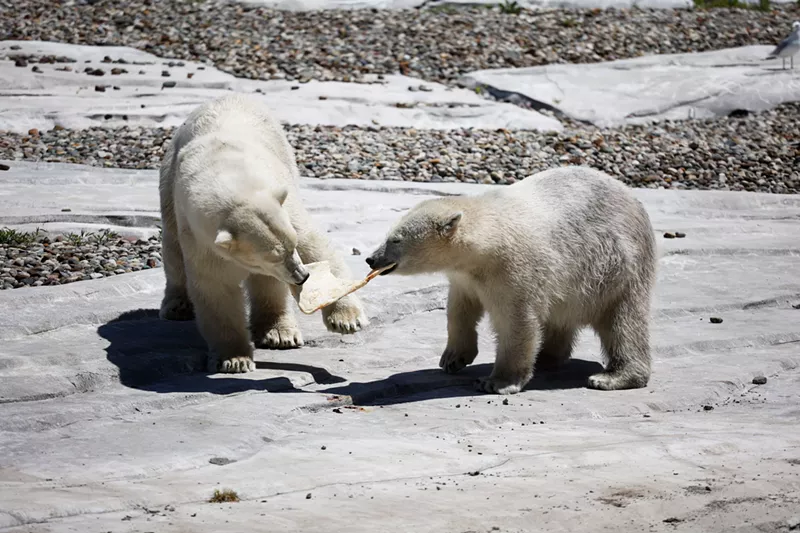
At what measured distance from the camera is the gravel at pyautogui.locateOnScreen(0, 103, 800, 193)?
1163cm

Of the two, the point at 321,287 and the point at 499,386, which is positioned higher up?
the point at 321,287

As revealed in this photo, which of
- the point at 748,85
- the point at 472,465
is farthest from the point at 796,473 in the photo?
the point at 748,85

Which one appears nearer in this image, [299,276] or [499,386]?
[299,276]

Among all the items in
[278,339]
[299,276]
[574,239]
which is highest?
[574,239]

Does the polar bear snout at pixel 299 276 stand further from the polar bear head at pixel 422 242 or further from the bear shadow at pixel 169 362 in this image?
the bear shadow at pixel 169 362

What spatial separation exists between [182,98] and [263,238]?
923cm

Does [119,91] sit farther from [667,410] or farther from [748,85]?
[667,410]

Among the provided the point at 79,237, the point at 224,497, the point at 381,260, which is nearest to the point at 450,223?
the point at 381,260

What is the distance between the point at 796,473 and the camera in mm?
4172

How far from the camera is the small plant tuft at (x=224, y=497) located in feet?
12.6

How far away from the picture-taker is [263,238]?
5355 mm

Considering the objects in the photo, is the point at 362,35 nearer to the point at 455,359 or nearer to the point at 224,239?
the point at 455,359

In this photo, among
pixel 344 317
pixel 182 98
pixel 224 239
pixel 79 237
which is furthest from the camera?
pixel 182 98

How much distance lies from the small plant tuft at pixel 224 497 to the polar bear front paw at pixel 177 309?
3.09 m
